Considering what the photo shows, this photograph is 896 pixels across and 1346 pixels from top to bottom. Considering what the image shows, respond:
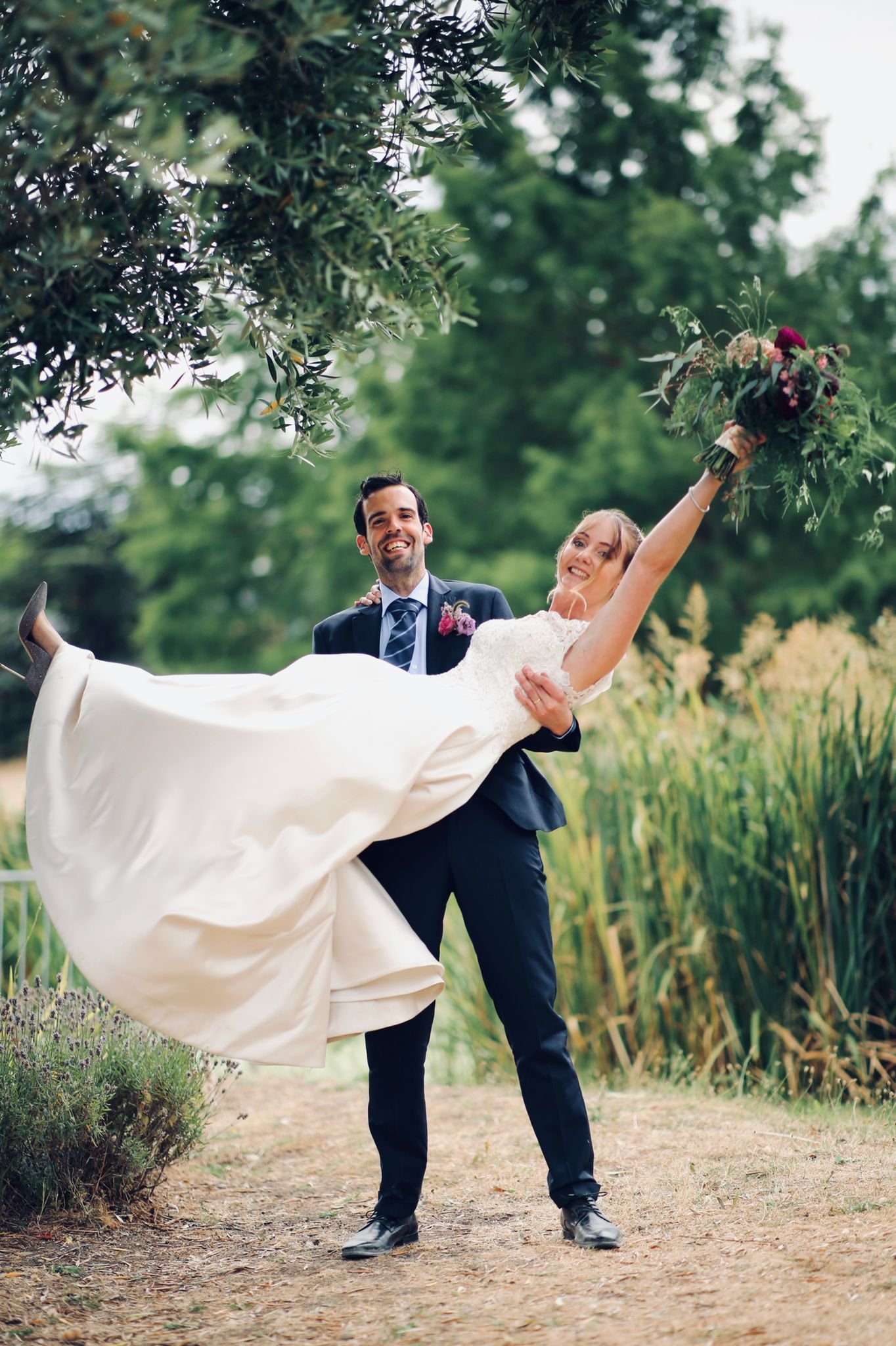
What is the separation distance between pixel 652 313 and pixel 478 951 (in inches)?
452

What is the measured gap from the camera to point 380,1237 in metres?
3.38

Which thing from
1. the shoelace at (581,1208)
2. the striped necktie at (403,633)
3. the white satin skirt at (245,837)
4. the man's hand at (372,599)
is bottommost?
the shoelace at (581,1208)

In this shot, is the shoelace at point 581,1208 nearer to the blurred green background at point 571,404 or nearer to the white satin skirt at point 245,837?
the white satin skirt at point 245,837

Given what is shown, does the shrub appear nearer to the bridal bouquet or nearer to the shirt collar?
the shirt collar

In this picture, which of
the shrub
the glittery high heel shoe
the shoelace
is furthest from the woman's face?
the shrub

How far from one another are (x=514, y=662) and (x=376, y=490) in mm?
697

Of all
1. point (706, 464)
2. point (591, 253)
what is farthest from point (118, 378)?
point (591, 253)

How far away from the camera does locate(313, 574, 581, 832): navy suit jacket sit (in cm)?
341

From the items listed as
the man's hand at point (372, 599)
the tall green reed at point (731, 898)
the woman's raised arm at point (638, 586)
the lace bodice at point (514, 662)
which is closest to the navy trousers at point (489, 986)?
the lace bodice at point (514, 662)

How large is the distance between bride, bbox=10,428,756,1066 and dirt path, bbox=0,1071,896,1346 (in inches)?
24.9

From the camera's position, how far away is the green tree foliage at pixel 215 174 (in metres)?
2.40

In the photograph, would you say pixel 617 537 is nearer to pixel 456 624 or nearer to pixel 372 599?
pixel 456 624

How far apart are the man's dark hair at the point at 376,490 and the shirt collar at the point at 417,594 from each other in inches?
7.0

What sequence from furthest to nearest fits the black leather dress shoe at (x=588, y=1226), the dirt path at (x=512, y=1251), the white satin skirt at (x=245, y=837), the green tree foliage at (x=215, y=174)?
the black leather dress shoe at (x=588, y=1226) < the white satin skirt at (x=245, y=837) < the dirt path at (x=512, y=1251) < the green tree foliage at (x=215, y=174)
